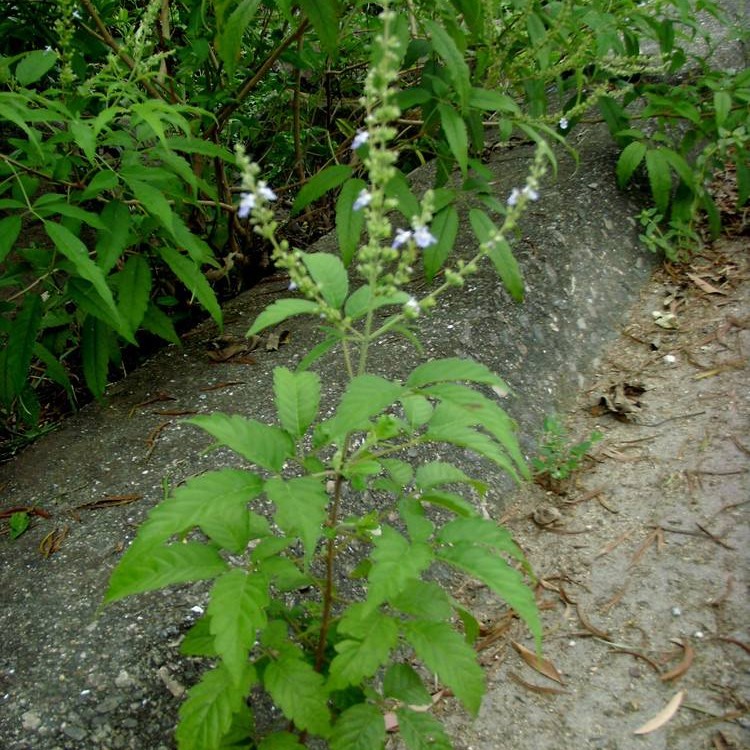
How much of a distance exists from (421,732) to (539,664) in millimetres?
692

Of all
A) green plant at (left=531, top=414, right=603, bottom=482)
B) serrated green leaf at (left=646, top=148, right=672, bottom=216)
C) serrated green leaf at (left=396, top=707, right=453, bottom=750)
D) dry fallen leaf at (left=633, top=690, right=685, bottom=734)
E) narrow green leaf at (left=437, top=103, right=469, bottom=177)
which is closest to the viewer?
serrated green leaf at (left=396, top=707, right=453, bottom=750)

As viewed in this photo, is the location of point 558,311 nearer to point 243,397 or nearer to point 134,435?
point 243,397

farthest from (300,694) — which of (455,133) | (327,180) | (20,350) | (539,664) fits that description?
(327,180)

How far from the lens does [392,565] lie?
3.93ft

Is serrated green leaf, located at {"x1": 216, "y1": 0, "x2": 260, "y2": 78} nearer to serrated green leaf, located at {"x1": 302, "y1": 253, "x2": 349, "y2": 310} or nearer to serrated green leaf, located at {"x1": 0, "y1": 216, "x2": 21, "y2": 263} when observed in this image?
serrated green leaf, located at {"x1": 0, "y1": 216, "x2": 21, "y2": 263}

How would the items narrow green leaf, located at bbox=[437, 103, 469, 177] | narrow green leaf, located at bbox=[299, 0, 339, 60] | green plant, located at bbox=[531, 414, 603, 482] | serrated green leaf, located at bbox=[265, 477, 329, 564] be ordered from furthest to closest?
green plant, located at bbox=[531, 414, 603, 482] < narrow green leaf, located at bbox=[437, 103, 469, 177] < narrow green leaf, located at bbox=[299, 0, 339, 60] < serrated green leaf, located at bbox=[265, 477, 329, 564]

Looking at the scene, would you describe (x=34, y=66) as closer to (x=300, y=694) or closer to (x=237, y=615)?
(x=237, y=615)

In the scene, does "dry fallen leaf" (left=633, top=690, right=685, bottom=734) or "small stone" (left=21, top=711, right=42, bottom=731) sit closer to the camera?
"small stone" (left=21, top=711, right=42, bottom=731)

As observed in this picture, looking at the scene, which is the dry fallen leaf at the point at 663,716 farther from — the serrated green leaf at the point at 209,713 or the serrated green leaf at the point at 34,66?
the serrated green leaf at the point at 34,66

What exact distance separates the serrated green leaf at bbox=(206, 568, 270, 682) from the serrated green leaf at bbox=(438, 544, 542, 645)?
316mm

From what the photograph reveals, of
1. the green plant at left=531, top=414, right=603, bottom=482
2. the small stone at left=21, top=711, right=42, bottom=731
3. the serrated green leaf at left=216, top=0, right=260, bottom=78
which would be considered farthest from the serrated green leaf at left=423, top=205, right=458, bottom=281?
the small stone at left=21, top=711, right=42, bottom=731

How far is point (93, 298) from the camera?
2.21 m

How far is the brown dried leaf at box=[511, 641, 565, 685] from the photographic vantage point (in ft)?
6.41

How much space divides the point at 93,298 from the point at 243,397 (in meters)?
0.69
